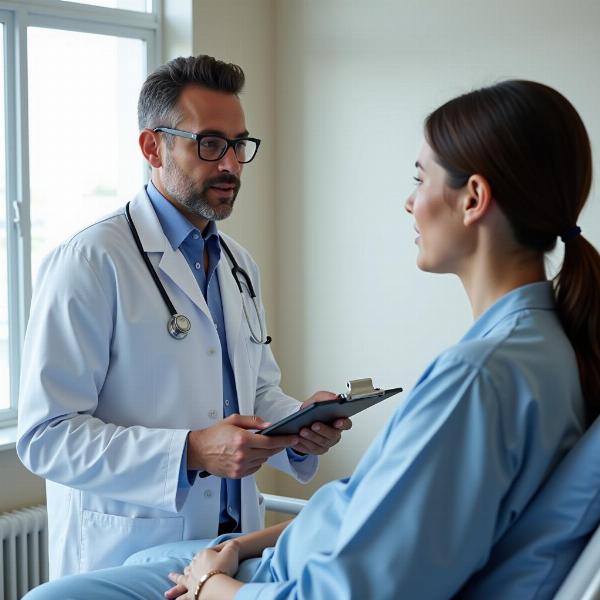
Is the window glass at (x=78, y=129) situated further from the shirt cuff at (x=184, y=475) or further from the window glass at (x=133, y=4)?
the shirt cuff at (x=184, y=475)

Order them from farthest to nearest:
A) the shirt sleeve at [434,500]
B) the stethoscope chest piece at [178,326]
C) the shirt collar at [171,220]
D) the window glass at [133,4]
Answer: the window glass at [133,4], the shirt collar at [171,220], the stethoscope chest piece at [178,326], the shirt sleeve at [434,500]

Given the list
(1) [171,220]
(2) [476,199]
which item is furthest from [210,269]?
(2) [476,199]

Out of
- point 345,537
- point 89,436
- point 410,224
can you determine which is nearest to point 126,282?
point 89,436

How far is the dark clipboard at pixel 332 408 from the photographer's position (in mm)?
1637

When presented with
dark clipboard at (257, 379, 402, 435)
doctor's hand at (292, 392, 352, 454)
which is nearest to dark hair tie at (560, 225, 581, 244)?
dark clipboard at (257, 379, 402, 435)

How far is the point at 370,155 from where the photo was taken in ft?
11.8

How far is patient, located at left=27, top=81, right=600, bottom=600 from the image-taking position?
43.3 inches

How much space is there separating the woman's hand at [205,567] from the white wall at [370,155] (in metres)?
1.91

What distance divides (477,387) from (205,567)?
63 cm

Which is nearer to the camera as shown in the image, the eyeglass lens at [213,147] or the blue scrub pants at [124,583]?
the blue scrub pants at [124,583]

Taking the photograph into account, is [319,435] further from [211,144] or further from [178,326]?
[211,144]

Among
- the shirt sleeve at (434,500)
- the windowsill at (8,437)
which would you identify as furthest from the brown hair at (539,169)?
the windowsill at (8,437)

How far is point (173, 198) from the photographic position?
2184mm

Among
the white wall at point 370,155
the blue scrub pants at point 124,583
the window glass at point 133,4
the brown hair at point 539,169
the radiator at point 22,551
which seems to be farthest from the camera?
the window glass at point 133,4
